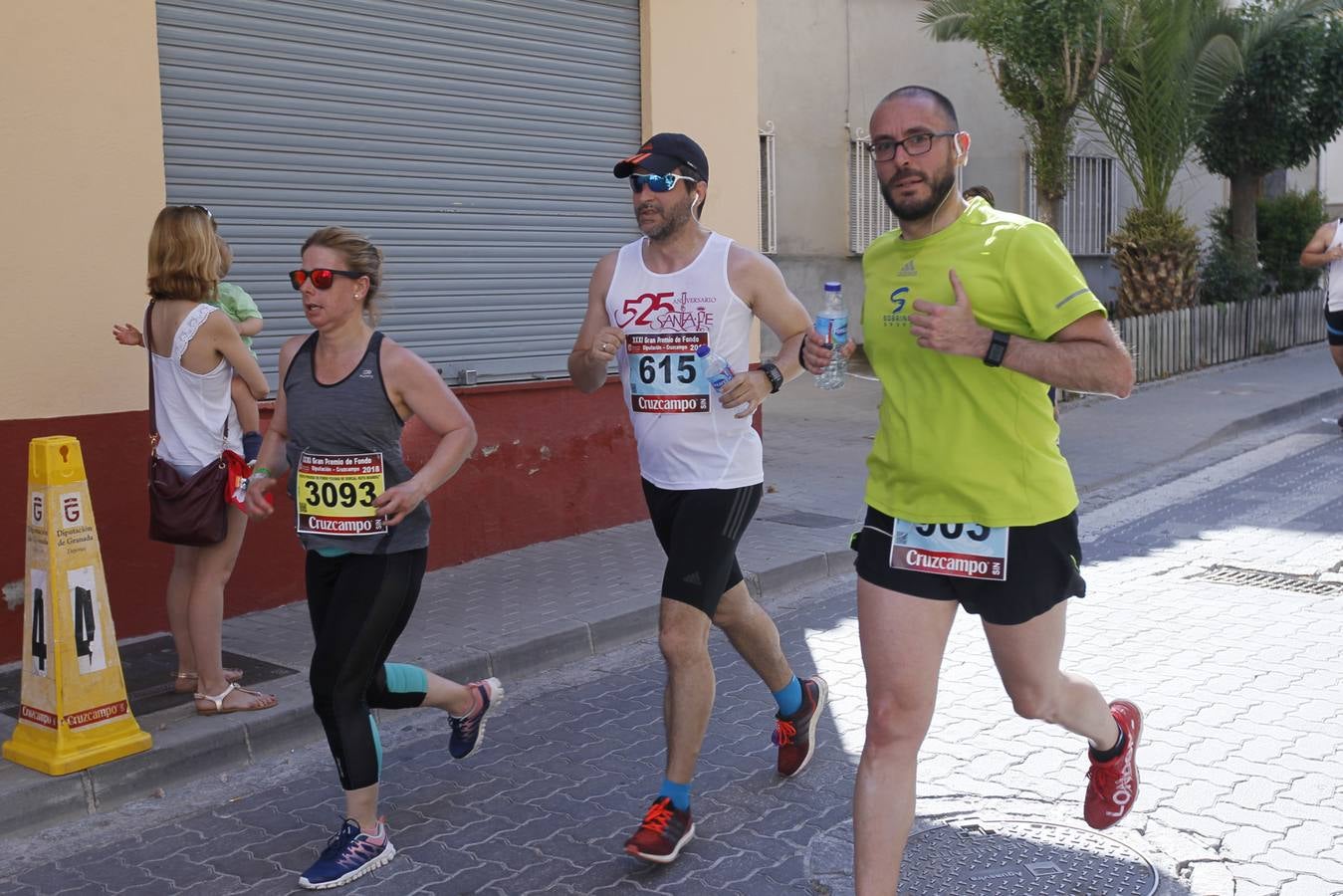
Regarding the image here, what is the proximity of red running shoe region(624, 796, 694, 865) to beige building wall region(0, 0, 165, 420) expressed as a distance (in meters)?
3.62

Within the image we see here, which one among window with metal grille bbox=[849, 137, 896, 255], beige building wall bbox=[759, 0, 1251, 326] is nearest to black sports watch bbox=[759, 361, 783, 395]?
beige building wall bbox=[759, 0, 1251, 326]

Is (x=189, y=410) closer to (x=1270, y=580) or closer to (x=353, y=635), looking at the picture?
(x=353, y=635)

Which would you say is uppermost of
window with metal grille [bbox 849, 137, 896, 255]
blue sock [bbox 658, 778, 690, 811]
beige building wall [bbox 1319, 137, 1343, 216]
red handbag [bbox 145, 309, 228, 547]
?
beige building wall [bbox 1319, 137, 1343, 216]

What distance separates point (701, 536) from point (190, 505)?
2258 millimetres

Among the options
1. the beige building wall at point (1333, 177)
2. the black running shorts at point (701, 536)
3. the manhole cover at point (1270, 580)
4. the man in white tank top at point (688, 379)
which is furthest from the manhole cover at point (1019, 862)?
the beige building wall at point (1333, 177)

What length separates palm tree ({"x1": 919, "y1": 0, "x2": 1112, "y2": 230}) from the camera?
15688 millimetres

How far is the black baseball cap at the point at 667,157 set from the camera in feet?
14.9

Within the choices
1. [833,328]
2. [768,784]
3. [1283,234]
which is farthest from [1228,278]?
[833,328]

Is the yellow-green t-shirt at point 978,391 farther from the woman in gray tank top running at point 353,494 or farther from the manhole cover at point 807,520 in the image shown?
the manhole cover at point 807,520

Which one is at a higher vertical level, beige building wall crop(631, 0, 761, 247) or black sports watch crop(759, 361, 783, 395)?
beige building wall crop(631, 0, 761, 247)

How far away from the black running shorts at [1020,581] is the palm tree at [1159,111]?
13.9 meters

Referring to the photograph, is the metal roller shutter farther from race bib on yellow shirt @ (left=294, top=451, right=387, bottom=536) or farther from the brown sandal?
race bib on yellow shirt @ (left=294, top=451, right=387, bottom=536)

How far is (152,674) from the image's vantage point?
20.0 ft

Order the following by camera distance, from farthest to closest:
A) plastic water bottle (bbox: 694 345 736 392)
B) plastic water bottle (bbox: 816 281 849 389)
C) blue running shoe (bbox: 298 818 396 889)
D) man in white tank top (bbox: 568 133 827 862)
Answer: plastic water bottle (bbox: 694 345 736 392) < man in white tank top (bbox: 568 133 827 862) < blue running shoe (bbox: 298 818 396 889) < plastic water bottle (bbox: 816 281 849 389)
